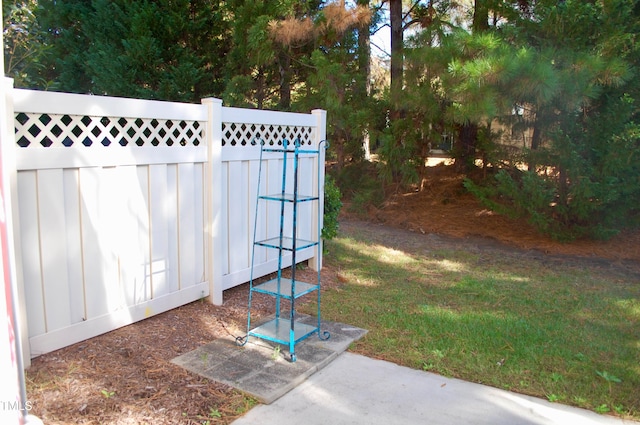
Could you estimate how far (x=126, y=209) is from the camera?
3.31m

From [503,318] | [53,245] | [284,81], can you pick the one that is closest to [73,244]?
[53,245]

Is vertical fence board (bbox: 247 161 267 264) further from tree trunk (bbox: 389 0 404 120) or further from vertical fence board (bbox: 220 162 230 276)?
tree trunk (bbox: 389 0 404 120)

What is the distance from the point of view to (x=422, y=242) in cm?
731

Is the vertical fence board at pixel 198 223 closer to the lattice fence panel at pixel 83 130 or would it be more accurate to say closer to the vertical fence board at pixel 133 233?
the lattice fence panel at pixel 83 130

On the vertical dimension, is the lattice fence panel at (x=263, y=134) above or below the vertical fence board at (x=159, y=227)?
above

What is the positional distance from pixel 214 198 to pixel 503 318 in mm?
2545

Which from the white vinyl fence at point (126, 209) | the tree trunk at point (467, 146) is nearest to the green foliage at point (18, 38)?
the white vinyl fence at point (126, 209)

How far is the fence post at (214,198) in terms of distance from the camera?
3881 millimetres

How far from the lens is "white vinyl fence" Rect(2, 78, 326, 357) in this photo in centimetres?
283

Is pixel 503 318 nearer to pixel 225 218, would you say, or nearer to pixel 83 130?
pixel 225 218

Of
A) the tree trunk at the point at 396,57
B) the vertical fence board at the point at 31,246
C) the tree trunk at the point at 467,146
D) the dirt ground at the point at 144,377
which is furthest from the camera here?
the tree trunk at the point at 467,146

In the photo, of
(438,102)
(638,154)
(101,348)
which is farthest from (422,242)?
(101,348)

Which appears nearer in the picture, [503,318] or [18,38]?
[503,318]

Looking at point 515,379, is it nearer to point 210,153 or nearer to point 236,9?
point 210,153
